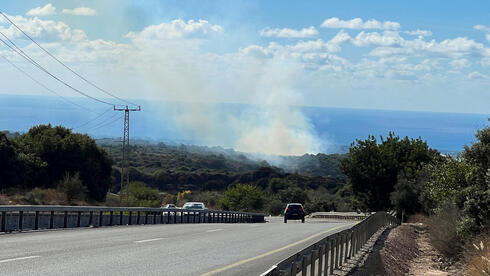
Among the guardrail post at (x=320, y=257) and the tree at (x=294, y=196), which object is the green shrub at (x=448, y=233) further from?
the tree at (x=294, y=196)

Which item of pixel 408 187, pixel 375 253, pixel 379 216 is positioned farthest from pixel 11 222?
pixel 408 187

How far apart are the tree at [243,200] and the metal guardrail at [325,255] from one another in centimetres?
7616

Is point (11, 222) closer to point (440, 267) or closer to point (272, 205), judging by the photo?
point (440, 267)

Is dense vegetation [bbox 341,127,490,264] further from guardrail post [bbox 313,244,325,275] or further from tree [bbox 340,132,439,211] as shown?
guardrail post [bbox 313,244,325,275]

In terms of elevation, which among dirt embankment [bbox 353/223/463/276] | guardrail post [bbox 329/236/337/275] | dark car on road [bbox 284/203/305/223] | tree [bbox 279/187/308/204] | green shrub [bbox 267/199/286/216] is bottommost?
dirt embankment [bbox 353/223/463/276]

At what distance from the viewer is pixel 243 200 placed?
10288cm

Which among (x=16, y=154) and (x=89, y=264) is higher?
(x=16, y=154)

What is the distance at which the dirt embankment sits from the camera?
18.7 m

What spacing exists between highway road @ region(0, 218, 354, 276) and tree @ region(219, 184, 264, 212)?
3032 inches

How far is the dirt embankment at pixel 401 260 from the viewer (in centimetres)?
1872

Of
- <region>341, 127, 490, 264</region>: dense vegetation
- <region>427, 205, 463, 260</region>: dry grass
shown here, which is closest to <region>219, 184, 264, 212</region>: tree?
<region>341, 127, 490, 264</region>: dense vegetation

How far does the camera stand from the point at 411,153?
68.6 meters

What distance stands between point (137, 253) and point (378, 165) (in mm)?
52738

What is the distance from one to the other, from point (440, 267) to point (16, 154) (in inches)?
1856
